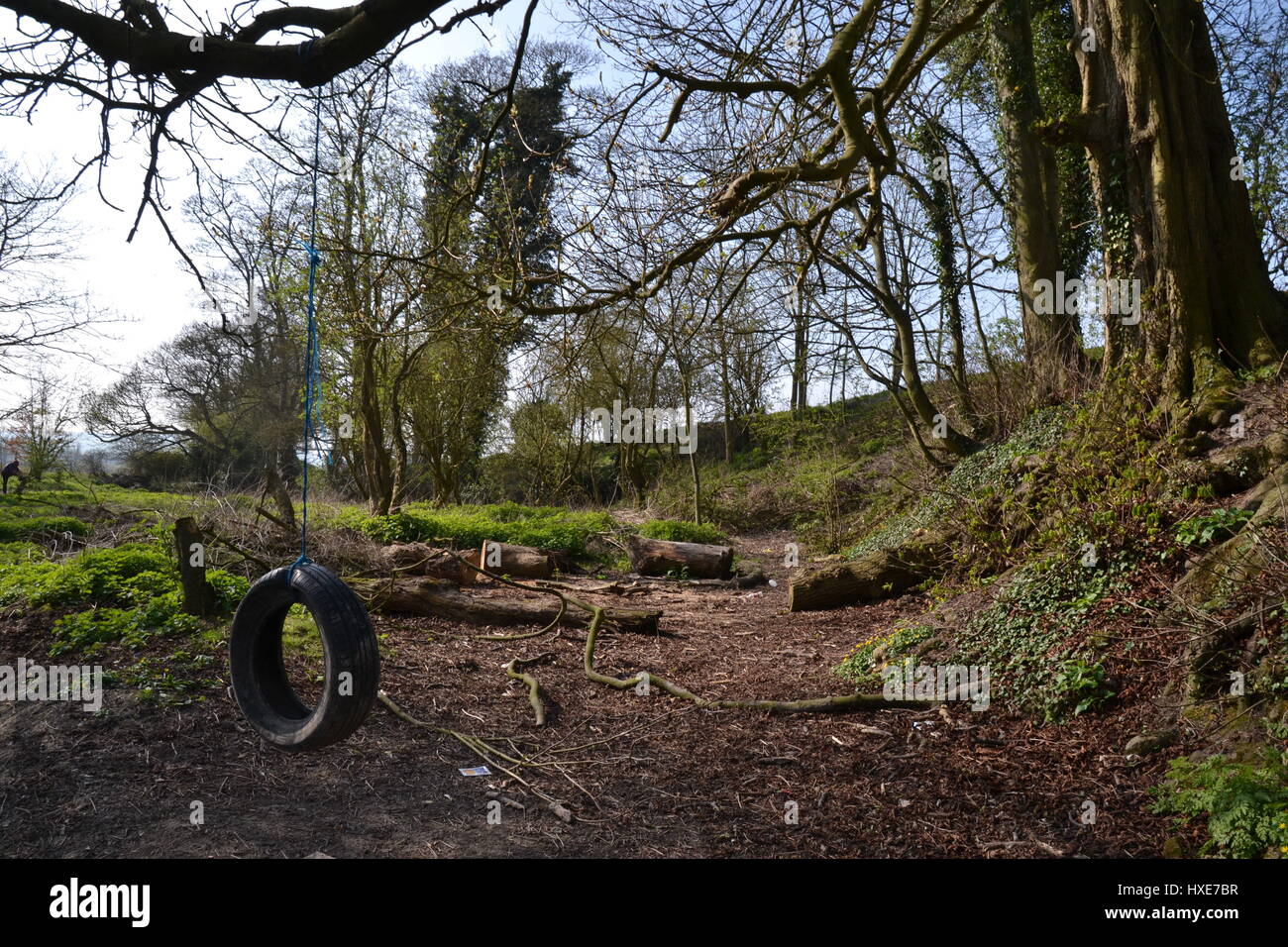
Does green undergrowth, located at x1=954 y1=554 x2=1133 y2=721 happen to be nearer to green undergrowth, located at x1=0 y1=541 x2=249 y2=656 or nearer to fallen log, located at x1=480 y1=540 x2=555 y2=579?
green undergrowth, located at x1=0 y1=541 x2=249 y2=656

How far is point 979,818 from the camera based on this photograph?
435 cm

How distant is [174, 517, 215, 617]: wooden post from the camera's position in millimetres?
6762

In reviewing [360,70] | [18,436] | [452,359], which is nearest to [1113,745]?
[360,70]

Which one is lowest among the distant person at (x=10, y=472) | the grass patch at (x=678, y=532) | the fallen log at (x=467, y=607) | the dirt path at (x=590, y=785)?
the dirt path at (x=590, y=785)

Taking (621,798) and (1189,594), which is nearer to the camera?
(621,798)

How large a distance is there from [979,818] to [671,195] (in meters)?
4.89

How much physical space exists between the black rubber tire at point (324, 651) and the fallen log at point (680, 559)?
861 cm

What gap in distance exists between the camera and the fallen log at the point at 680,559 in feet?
41.5

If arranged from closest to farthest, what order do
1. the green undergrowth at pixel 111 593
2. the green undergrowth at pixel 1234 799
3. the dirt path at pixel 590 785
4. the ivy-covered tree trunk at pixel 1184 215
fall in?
1. the green undergrowth at pixel 1234 799
2. the dirt path at pixel 590 785
3. the green undergrowth at pixel 111 593
4. the ivy-covered tree trunk at pixel 1184 215

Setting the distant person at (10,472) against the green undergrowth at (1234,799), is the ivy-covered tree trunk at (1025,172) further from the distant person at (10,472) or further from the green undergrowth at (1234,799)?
the distant person at (10,472)

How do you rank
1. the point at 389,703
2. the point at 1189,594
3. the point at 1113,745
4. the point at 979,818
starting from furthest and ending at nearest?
1. the point at 389,703
2. the point at 1189,594
3. the point at 1113,745
4. the point at 979,818

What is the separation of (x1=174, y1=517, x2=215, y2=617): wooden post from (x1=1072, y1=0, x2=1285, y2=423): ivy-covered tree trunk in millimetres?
7590

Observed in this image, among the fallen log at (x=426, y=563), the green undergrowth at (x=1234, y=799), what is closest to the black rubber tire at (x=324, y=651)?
the green undergrowth at (x=1234, y=799)
